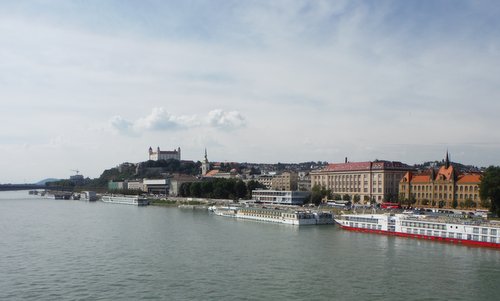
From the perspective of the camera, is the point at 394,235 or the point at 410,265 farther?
the point at 394,235

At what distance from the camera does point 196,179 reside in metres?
176

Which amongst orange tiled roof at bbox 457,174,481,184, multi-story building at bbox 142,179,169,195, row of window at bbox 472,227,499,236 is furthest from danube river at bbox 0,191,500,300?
multi-story building at bbox 142,179,169,195

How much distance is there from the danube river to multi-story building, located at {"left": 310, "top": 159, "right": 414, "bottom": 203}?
168 feet

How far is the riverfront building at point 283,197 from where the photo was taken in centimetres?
10306

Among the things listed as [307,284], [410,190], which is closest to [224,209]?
[410,190]

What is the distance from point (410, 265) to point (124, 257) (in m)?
20.9

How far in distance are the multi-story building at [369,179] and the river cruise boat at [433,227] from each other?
43394 millimetres

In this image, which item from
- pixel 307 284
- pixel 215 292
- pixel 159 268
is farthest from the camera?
pixel 159 268

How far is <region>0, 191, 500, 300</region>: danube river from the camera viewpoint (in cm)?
2822

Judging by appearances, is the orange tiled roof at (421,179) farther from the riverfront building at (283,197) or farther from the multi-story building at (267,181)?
the multi-story building at (267,181)

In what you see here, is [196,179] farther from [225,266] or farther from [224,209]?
[225,266]

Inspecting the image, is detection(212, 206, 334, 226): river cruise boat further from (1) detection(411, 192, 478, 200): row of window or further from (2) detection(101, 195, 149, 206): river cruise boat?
(2) detection(101, 195, 149, 206): river cruise boat

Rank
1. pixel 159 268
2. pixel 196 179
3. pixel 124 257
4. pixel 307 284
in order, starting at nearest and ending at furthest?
pixel 307 284, pixel 159 268, pixel 124 257, pixel 196 179

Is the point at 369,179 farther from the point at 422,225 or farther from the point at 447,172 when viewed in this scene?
the point at 422,225
